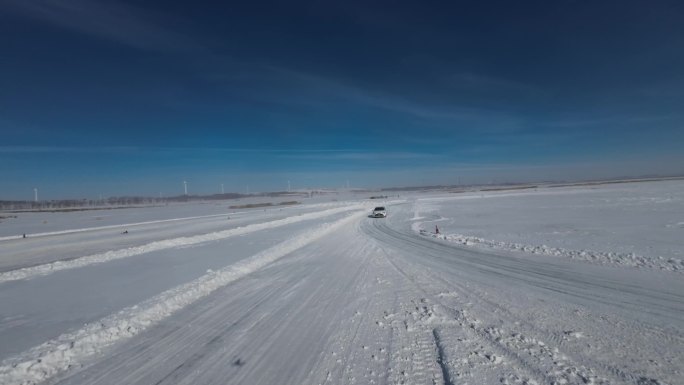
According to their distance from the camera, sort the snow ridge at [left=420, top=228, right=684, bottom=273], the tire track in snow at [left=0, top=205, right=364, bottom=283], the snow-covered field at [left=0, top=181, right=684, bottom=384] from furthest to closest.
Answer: the tire track in snow at [left=0, top=205, right=364, bottom=283], the snow ridge at [left=420, top=228, right=684, bottom=273], the snow-covered field at [left=0, top=181, right=684, bottom=384]

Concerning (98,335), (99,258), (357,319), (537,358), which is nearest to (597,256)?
(537,358)

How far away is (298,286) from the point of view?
872 cm

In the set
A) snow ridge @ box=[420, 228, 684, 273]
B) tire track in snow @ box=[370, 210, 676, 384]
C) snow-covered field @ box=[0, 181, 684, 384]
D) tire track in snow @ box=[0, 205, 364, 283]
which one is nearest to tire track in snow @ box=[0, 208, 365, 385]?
snow-covered field @ box=[0, 181, 684, 384]

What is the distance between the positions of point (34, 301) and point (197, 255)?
237 inches

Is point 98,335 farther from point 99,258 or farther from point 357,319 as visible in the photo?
point 99,258

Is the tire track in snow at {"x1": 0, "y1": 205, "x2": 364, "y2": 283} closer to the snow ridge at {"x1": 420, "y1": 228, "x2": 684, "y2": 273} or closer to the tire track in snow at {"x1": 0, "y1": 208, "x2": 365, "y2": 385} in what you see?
the tire track in snow at {"x1": 0, "y1": 208, "x2": 365, "y2": 385}

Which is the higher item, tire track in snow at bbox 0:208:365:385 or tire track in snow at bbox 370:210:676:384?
tire track in snow at bbox 0:208:365:385

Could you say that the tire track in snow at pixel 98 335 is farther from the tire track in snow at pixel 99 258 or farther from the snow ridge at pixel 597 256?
the snow ridge at pixel 597 256

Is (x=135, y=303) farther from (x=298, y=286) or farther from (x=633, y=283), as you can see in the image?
(x=633, y=283)

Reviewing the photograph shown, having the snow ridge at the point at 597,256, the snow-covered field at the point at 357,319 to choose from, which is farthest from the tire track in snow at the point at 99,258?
the snow ridge at the point at 597,256

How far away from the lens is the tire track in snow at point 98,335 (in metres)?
4.61

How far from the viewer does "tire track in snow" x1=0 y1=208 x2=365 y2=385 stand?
15.1 feet

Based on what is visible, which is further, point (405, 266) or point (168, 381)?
point (405, 266)

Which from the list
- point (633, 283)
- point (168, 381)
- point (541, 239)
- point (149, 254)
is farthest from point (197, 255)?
point (541, 239)
